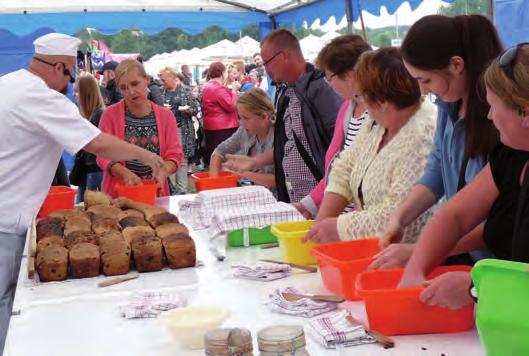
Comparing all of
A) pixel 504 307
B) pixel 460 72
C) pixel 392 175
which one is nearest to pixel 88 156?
pixel 392 175

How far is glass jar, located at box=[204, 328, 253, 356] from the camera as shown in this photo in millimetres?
1235

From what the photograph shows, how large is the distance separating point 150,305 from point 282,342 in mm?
678

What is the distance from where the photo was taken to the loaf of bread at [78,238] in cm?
231

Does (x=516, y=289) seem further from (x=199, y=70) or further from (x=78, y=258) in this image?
(x=199, y=70)

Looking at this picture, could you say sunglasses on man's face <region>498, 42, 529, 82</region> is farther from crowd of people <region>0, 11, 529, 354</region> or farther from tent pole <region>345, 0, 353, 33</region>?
tent pole <region>345, 0, 353, 33</region>

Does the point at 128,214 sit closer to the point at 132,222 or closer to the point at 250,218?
the point at 132,222

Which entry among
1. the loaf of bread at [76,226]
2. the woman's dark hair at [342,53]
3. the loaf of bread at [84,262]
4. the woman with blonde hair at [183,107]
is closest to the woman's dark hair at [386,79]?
the woman's dark hair at [342,53]

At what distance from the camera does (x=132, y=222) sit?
255cm

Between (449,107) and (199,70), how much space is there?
15.2 metres

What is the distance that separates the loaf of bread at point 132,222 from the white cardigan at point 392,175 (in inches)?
33.0

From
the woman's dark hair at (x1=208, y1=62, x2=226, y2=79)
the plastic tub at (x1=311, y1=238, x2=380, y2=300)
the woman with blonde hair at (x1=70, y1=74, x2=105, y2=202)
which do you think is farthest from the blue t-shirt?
the woman's dark hair at (x1=208, y1=62, x2=226, y2=79)

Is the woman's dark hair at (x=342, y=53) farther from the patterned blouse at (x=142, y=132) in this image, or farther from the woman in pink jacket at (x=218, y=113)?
the woman in pink jacket at (x=218, y=113)

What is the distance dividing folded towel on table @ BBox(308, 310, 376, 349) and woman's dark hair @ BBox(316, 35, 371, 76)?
1.41m

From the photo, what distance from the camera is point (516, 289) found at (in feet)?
3.26
